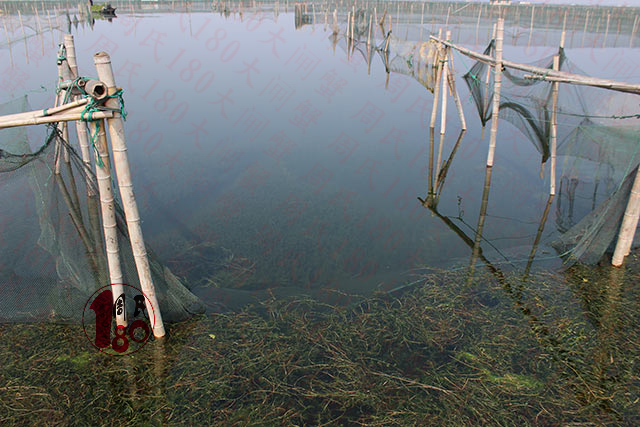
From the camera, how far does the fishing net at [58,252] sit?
3.21m

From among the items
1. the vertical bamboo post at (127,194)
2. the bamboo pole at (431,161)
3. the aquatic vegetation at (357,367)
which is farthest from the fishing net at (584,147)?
the vertical bamboo post at (127,194)

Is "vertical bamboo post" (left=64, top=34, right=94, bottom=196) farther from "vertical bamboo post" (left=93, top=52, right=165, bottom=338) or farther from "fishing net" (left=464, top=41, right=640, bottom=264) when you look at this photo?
"fishing net" (left=464, top=41, right=640, bottom=264)

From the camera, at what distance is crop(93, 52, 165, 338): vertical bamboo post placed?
109 inches

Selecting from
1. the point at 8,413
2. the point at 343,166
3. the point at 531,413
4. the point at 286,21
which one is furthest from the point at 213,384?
the point at 286,21

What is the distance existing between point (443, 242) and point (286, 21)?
2567cm

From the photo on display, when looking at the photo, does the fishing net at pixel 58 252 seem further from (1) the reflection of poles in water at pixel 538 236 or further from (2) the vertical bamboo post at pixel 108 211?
(1) the reflection of poles in water at pixel 538 236

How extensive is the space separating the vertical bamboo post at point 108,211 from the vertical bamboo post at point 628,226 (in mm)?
4107

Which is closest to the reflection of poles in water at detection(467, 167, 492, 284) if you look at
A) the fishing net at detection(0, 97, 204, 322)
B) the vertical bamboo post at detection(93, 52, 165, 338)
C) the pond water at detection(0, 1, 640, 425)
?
the pond water at detection(0, 1, 640, 425)

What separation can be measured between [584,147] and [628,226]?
1.35 m

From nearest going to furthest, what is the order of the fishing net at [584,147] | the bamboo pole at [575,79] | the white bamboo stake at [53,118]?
the white bamboo stake at [53,118], the bamboo pole at [575,79], the fishing net at [584,147]

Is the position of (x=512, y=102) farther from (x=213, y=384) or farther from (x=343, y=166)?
(x=213, y=384)

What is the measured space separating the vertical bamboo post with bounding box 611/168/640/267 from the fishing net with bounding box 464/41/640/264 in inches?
3.2

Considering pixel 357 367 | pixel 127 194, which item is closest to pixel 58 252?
pixel 127 194

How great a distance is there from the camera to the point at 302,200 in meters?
5.89
